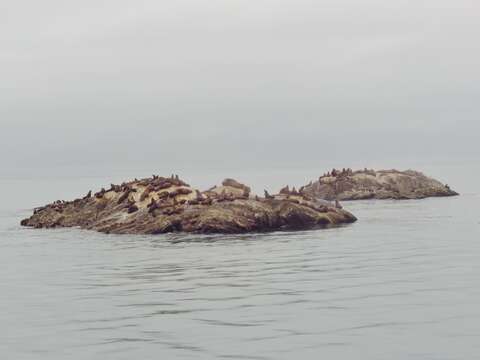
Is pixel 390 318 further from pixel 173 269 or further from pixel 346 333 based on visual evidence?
pixel 173 269

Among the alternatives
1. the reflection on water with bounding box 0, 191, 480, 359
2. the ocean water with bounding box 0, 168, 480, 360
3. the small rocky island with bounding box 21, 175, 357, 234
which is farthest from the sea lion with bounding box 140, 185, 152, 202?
the reflection on water with bounding box 0, 191, 480, 359

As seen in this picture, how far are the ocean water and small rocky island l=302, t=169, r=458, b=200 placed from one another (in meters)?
40.8

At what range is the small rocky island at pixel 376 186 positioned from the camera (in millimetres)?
76875

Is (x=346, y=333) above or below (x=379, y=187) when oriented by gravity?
below

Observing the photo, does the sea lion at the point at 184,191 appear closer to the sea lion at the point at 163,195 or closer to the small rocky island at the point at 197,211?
the small rocky island at the point at 197,211

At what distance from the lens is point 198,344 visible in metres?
14.4

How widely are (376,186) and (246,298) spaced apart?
60708mm

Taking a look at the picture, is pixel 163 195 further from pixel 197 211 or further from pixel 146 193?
pixel 197 211

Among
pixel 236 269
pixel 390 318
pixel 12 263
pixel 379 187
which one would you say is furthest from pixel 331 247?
pixel 379 187

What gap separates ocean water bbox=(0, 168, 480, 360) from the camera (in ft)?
46.1

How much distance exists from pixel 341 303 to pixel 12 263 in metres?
16.4

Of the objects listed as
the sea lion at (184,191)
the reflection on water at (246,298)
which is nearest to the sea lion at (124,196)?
the sea lion at (184,191)

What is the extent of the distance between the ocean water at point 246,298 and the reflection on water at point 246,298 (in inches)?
1.5

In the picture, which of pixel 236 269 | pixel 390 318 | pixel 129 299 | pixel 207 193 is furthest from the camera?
pixel 207 193
